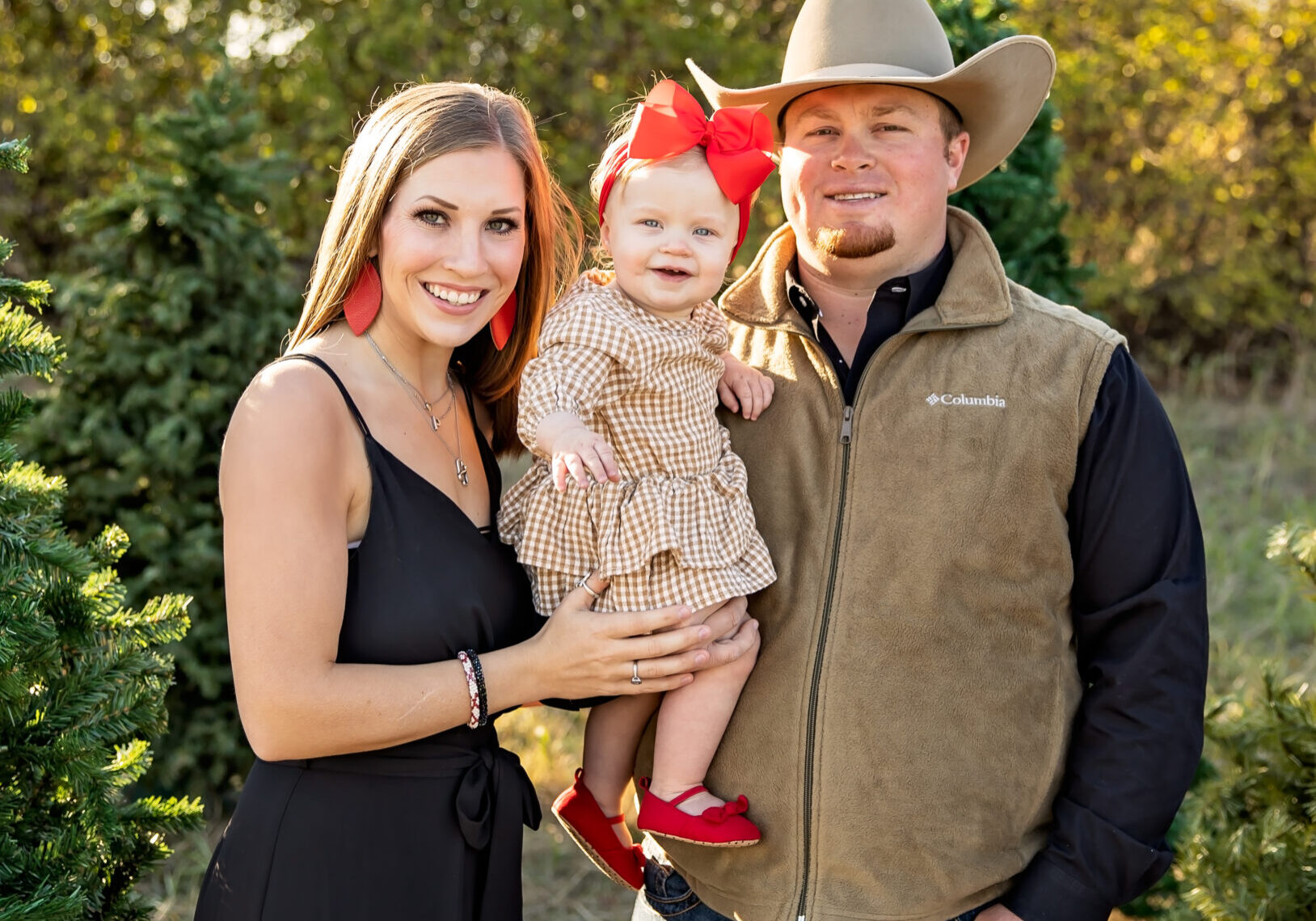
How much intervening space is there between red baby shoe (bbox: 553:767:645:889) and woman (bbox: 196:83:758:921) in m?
0.15

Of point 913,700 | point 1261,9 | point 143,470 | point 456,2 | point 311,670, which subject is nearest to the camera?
point 311,670

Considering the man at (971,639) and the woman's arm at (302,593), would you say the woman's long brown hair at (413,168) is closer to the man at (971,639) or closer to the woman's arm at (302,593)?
the woman's arm at (302,593)

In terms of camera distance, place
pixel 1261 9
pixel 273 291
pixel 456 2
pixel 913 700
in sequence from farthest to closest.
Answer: pixel 1261 9, pixel 456 2, pixel 273 291, pixel 913 700

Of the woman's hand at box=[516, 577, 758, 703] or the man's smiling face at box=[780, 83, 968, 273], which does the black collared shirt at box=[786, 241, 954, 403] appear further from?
the woman's hand at box=[516, 577, 758, 703]

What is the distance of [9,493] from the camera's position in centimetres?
231

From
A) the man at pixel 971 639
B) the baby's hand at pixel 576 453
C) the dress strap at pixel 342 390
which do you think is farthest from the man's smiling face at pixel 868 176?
the dress strap at pixel 342 390

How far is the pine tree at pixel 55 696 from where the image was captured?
220cm

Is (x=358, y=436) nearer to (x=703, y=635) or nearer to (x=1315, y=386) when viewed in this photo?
(x=703, y=635)

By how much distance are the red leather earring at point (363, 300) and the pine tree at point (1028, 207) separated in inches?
86.5

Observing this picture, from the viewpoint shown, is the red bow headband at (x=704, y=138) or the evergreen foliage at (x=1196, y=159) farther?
the evergreen foliage at (x=1196, y=159)

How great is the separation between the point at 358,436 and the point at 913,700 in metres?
1.22

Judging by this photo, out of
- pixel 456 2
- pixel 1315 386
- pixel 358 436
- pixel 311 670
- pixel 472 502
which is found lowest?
pixel 1315 386

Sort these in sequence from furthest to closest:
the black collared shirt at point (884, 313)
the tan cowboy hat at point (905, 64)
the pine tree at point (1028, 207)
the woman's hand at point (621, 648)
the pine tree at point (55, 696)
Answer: the pine tree at point (1028, 207) → the tan cowboy hat at point (905, 64) → the black collared shirt at point (884, 313) → the woman's hand at point (621, 648) → the pine tree at point (55, 696)

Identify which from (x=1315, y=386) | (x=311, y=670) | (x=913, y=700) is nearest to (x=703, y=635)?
(x=913, y=700)
